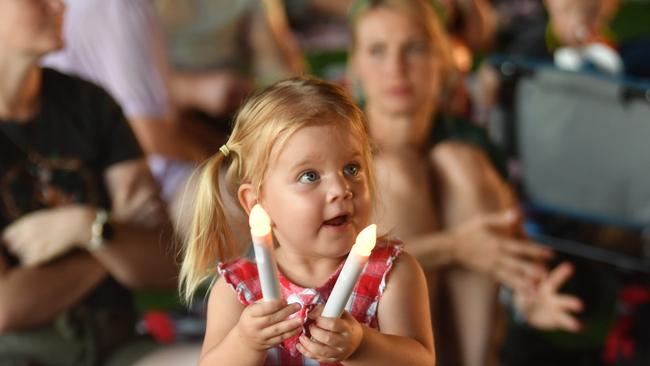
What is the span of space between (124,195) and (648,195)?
4.35ft

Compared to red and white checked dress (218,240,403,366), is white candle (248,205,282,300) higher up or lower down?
higher up

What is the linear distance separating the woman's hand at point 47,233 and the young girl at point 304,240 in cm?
52

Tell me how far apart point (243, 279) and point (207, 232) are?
60 millimetres

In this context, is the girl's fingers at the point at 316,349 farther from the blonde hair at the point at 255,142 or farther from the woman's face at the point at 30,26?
the woman's face at the point at 30,26

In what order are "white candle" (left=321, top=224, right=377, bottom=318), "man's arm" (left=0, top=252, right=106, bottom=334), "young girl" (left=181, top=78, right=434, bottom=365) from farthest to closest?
"man's arm" (left=0, top=252, right=106, bottom=334), "young girl" (left=181, top=78, right=434, bottom=365), "white candle" (left=321, top=224, right=377, bottom=318)

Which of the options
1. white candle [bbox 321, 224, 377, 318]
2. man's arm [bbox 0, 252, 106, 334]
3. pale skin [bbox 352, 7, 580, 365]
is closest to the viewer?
white candle [bbox 321, 224, 377, 318]

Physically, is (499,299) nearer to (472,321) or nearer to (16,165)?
(472,321)

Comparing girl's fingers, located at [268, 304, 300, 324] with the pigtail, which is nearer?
girl's fingers, located at [268, 304, 300, 324]

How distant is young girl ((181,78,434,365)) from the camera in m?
0.93

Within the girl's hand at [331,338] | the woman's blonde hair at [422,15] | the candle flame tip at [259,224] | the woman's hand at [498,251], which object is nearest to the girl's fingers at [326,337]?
the girl's hand at [331,338]

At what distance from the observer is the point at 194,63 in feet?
8.46

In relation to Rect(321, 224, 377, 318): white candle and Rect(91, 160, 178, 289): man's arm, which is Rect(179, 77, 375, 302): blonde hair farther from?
Rect(91, 160, 178, 289): man's arm

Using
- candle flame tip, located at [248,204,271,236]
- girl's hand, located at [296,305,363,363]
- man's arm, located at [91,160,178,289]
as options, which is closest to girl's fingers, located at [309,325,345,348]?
girl's hand, located at [296,305,363,363]

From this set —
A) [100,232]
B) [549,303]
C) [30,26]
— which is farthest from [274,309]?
[549,303]
